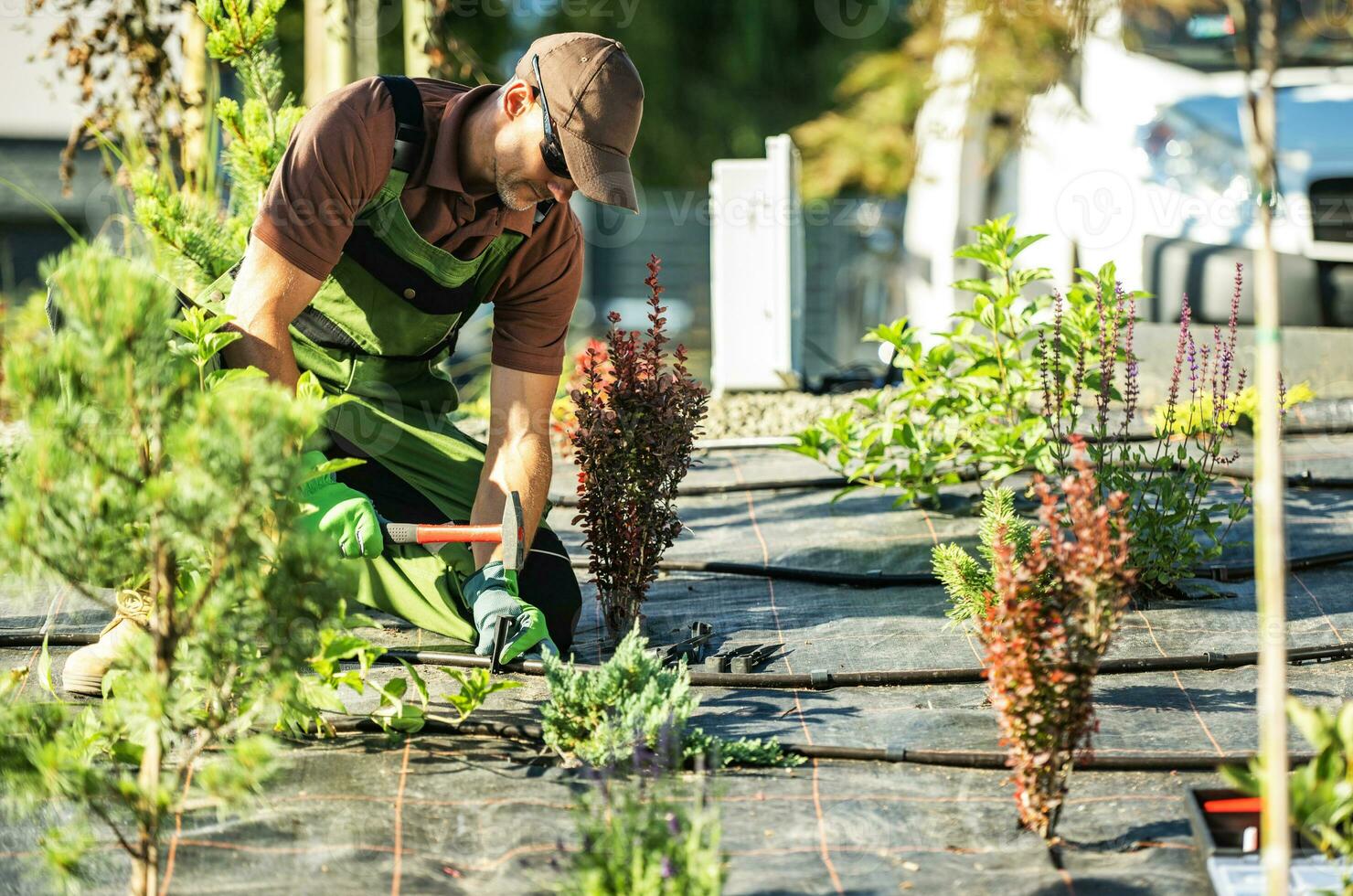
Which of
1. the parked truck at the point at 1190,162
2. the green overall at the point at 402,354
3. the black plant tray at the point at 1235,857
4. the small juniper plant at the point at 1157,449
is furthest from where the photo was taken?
the parked truck at the point at 1190,162

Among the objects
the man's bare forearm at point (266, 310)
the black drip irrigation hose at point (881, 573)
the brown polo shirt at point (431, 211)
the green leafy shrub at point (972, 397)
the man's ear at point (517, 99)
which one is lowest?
the black drip irrigation hose at point (881, 573)

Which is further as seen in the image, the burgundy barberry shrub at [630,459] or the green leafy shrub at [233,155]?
the green leafy shrub at [233,155]

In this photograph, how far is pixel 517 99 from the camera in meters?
2.91

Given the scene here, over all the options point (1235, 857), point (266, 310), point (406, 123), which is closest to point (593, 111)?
point (406, 123)

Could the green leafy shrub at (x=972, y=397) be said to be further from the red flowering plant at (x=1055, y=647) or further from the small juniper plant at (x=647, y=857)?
the small juniper plant at (x=647, y=857)

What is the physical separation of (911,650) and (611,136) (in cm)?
135

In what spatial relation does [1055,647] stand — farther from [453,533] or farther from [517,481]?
[517,481]

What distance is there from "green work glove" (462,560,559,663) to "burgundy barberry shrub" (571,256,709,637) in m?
0.24

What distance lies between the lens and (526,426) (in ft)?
10.7

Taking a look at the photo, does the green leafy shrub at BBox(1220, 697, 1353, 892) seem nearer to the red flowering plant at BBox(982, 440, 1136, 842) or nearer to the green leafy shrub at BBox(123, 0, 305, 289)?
the red flowering plant at BBox(982, 440, 1136, 842)

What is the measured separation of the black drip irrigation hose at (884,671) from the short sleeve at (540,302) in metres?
0.79

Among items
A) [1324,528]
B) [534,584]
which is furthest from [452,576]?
[1324,528]

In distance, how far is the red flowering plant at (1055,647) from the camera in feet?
6.91

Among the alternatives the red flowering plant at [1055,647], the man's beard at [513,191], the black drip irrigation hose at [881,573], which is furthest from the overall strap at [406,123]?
the red flowering plant at [1055,647]
